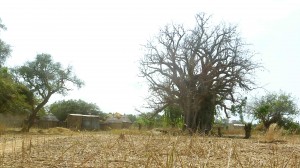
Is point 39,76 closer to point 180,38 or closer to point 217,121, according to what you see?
point 180,38

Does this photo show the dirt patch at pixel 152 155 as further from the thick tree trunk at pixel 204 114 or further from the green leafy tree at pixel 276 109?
the green leafy tree at pixel 276 109

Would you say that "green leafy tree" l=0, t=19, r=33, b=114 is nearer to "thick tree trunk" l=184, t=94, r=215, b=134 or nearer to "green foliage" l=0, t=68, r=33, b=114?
"green foliage" l=0, t=68, r=33, b=114

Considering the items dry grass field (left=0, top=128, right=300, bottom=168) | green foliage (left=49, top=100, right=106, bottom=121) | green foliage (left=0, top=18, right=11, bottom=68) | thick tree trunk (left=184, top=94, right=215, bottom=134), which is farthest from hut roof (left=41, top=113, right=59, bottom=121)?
dry grass field (left=0, top=128, right=300, bottom=168)

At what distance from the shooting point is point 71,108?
163 ft

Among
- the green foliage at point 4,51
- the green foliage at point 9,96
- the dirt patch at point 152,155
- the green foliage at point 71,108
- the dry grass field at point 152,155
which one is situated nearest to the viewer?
the dry grass field at point 152,155

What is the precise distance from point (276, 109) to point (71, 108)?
25.6 meters

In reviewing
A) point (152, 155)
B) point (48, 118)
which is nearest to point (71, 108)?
point (48, 118)

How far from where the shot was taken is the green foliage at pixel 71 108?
4972cm

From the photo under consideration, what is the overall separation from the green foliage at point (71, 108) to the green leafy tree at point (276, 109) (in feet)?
66.8

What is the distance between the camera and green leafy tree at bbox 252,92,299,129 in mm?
38344

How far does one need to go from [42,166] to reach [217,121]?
28115 millimetres

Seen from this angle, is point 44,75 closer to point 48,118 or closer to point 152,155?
point 48,118

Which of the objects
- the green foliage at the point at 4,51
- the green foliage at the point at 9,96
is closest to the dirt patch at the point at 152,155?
the green foliage at the point at 9,96

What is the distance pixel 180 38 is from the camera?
90.8ft
